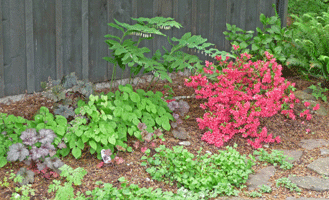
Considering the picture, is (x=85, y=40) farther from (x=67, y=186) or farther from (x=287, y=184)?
(x=287, y=184)

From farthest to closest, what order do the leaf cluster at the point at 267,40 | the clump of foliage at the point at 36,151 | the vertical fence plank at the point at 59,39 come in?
the leaf cluster at the point at 267,40
the vertical fence plank at the point at 59,39
the clump of foliage at the point at 36,151

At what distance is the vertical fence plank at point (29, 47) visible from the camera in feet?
13.6

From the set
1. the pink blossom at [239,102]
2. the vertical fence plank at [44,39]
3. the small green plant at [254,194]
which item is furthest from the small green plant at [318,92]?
the vertical fence plank at [44,39]

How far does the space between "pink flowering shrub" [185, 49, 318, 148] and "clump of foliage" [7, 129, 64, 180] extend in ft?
5.15

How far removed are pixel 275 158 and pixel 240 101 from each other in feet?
2.36

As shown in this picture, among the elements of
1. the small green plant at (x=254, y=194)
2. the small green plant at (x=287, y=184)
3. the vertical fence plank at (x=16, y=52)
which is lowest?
the small green plant at (x=254, y=194)

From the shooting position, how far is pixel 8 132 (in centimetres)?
327

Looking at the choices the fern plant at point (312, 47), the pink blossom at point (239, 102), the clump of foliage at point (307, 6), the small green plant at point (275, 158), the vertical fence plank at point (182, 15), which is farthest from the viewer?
the clump of foliage at point (307, 6)

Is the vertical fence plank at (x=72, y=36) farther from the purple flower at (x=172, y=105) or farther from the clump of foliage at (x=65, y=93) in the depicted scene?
the purple flower at (x=172, y=105)

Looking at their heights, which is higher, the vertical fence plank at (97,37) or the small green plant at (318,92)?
the vertical fence plank at (97,37)

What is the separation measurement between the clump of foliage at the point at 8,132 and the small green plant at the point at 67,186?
50cm

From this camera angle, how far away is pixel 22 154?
3031 mm

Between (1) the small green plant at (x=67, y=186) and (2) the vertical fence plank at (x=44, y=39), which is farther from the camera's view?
(2) the vertical fence plank at (x=44, y=39)

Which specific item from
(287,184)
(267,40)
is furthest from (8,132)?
(267,40)
